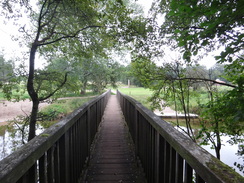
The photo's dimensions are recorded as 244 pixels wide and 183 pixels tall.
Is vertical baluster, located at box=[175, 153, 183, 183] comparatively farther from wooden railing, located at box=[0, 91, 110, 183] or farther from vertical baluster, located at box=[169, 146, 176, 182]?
wooden railing, located at box=[0, 91, 110, 183]

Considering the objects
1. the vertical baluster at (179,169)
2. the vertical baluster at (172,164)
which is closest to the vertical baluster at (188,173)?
the vertical baluster at (179,169)

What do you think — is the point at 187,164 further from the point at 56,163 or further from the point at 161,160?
the point at 56,163

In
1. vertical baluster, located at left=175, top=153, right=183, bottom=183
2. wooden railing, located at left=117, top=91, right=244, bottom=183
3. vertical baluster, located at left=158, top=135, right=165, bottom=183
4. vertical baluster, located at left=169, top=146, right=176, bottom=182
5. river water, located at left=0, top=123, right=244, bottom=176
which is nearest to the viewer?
wooden railing, located at left=117, top=91, right=244, bottom=183

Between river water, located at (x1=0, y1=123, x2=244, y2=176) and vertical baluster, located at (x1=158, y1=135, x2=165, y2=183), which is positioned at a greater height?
vertical baluster, located at (x1=158, y1=135, x2=165, y2=183)

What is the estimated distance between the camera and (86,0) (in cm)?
498

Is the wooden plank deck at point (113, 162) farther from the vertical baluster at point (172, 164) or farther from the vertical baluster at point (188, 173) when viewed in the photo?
the vertical baluster at point (188, 173)

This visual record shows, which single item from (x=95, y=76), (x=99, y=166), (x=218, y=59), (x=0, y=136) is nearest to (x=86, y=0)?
(x=218, y=59)

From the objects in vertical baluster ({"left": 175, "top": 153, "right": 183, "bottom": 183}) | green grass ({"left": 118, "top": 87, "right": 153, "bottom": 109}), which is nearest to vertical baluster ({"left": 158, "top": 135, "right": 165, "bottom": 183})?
vertical baluster ({"left": 175, "top": 153, "right": 183, "bottom": 183})

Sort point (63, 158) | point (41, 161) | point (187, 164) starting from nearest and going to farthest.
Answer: point (187, 164), point (41, 161), point (63, 158)

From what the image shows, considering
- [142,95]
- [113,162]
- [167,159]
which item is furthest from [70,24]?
[142,95]

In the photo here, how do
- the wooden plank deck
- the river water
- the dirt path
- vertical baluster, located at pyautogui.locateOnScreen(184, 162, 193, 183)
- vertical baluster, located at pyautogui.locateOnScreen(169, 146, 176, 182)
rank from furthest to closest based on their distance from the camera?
1. the dirt path
2. the river water
3. the wooden plank deck
4. vertical baluster, located at pyautogui.locateOnScreen(169, 146, 176, 182)
5. vertical baluster, located at pyautogui.locateOnScreen(184, 162, 193, 183)

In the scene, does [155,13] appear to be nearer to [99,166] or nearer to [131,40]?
[131,40]

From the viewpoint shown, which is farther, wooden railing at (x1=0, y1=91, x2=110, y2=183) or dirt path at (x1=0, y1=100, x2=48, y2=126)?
dirt path at (x1=0, y1=100, x2=48, y2=126)

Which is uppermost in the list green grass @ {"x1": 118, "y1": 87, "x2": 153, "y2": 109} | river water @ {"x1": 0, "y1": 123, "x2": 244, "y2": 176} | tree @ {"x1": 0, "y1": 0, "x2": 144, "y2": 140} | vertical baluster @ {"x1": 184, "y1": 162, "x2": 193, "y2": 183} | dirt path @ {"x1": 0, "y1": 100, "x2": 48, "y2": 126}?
tree @ {"x1": 0, "y1": 0, "x2": 144, "y2": 140}
